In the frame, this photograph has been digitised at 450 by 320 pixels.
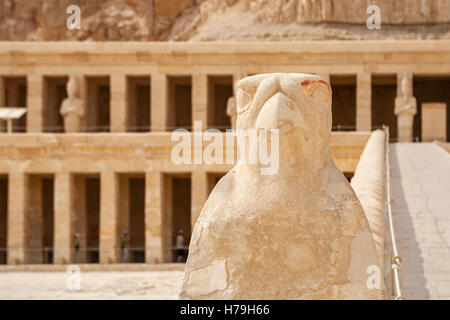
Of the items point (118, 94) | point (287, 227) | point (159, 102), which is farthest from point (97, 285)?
point (287, 227)

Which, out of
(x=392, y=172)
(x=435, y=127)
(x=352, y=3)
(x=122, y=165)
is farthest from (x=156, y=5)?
(x=392, y=172)

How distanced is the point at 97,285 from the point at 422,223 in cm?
906

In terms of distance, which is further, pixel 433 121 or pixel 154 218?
pixel 154 218

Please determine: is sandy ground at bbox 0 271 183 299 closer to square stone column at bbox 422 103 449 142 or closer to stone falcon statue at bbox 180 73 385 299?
square stone column at bbox 422 103 449 142

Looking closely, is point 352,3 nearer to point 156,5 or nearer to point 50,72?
point 156,5

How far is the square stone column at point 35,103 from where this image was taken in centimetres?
2739

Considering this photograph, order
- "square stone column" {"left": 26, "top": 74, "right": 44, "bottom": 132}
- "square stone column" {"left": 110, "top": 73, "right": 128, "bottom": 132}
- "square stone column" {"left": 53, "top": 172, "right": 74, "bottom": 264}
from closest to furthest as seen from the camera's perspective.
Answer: "square stone column" {"left": 53, "top": 172, "right": 74, "bottom": 264} < "square stone column" {"left": 110, "top": 73, "right": 128, "bottom": 132} < "square stone column" {"left": 26, "top": 74, "right": 44, "bottom": 132}

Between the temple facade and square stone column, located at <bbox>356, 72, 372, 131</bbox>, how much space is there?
0.03 meters

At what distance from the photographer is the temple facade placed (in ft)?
78.1

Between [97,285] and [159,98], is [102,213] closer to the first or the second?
[159,98]

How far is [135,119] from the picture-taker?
28.8 meters

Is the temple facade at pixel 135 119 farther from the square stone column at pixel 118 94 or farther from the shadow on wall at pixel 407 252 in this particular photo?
the shadow on wall at pixel 407 252

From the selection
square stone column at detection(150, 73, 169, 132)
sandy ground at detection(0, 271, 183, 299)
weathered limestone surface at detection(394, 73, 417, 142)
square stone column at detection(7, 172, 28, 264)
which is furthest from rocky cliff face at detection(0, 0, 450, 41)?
sandy ground at detection(0, 271, 183, 299)

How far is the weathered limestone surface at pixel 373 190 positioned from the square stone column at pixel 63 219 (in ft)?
37.4
